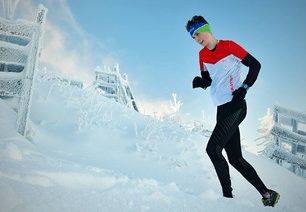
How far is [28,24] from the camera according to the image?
16.8 feet

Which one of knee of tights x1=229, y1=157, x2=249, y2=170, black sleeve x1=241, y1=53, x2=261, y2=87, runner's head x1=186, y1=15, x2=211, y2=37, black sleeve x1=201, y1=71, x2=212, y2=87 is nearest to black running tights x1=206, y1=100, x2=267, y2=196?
knee of tights x1=229, y1=157, x2=249, y2=170

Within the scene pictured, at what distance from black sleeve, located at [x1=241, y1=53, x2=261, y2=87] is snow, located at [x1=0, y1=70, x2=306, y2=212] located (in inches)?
46.6

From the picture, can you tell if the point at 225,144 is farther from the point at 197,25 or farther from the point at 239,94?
the point at 197,25

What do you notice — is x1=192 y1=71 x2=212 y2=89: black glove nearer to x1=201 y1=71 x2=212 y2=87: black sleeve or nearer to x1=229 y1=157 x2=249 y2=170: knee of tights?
x1=201 y1=71 x2=212 y2=87: black sleeve

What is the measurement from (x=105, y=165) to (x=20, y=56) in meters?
2.39

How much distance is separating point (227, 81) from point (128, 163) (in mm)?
3210

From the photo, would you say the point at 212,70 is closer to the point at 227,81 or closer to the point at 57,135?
the point at 227,81

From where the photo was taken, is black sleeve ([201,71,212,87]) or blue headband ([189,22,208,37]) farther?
black sleeve ([201,71,212,87])

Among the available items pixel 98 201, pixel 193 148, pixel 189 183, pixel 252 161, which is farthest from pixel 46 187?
pixel 252 161

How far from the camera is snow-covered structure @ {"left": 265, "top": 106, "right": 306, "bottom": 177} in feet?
30.8

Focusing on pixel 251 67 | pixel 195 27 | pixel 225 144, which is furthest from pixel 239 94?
pixel 195 27

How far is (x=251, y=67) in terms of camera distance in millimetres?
3150

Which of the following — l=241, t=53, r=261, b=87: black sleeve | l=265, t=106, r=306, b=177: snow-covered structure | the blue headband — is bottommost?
l=265, t=106, r=306, b=177: snow-covered structure

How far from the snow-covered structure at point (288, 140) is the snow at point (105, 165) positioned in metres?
1.93
